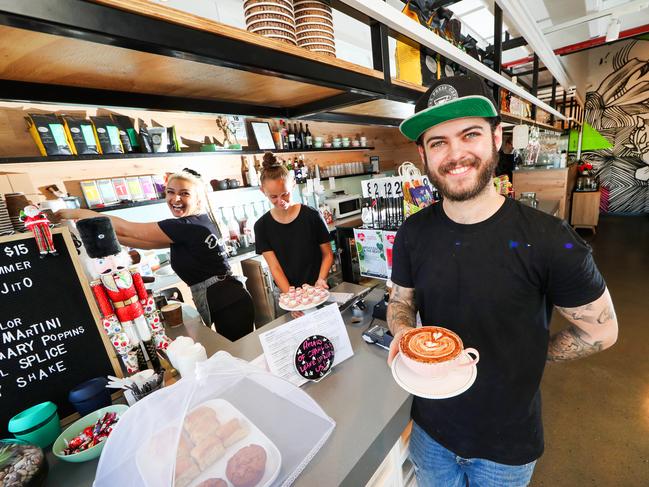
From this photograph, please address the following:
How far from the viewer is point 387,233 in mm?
1792

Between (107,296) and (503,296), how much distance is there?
1.45 m

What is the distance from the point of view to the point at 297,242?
7.45ft

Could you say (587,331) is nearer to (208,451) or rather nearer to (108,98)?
(208,451)

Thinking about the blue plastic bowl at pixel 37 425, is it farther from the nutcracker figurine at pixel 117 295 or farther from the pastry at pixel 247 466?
the pastry at pixel 247 466

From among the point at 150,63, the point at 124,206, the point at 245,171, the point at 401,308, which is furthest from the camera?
the point at 245,171

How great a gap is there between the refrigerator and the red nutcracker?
233cm

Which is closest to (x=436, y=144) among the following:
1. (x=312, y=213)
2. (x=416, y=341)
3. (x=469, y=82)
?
(x=469, y=82)

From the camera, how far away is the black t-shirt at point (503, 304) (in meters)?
0.95

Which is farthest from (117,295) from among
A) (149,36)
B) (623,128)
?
(623,128)

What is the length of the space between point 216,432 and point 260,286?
278 cm

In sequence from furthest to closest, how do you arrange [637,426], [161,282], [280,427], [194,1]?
[161,282] < [194,1] < [637,426] < [280,427]

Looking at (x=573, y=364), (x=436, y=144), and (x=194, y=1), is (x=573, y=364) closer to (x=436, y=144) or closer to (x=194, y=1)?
(x=436, y=144)

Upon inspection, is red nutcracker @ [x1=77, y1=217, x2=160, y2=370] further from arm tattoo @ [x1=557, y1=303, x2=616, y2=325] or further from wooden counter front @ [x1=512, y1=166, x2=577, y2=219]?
wooden counter front @ [x1=512, y1=166, x2=577, y2=219]

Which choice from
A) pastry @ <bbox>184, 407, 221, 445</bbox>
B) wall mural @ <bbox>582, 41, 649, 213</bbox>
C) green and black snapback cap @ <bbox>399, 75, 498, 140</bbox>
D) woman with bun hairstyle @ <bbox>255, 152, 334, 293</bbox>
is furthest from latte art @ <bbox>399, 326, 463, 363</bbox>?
wall mural @ <bbox>582, 41, 649, 213</bbox>
